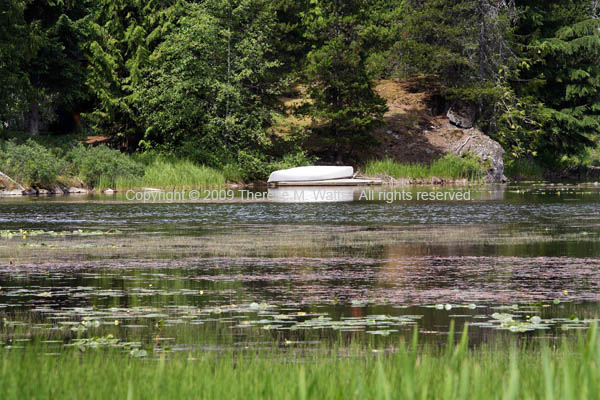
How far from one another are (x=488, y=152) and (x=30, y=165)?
2308cm

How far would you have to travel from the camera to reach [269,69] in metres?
47.1

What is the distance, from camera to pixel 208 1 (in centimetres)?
4169

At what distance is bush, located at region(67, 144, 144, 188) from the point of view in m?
36.7

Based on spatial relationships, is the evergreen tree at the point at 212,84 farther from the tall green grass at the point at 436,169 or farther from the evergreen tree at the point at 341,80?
the tall green grass at the point at 436,169

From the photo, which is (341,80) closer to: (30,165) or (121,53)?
(121,53)

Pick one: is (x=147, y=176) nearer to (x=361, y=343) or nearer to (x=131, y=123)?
(x=131, y=123)

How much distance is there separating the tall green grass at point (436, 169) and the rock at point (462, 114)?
5179mm

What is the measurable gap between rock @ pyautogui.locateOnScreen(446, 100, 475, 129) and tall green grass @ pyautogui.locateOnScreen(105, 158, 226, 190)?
1647cm

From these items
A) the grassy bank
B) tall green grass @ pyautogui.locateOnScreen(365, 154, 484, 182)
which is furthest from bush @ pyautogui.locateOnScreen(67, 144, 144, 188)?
tall green grass @ pyautogui.locateOnScreen(365, 154, 484, 182)

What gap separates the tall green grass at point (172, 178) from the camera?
36709 millimetres

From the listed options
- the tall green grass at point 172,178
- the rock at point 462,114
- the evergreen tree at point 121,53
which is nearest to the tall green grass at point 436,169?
the rock at point 462,114

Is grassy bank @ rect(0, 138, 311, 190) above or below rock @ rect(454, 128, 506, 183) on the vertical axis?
below

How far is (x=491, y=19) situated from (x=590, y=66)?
329 inches

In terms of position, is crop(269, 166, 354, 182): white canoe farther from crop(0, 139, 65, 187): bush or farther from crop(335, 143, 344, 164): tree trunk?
crop(0, 139, 65, 187): bush
